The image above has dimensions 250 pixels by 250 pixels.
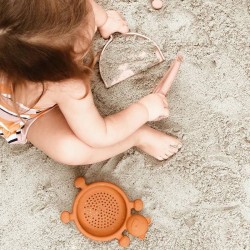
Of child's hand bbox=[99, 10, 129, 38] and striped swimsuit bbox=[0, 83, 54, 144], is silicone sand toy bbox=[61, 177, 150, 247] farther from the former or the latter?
child's hand bbox=[99, 10, 129, 38]

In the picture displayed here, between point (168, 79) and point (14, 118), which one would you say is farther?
point (168, 79)

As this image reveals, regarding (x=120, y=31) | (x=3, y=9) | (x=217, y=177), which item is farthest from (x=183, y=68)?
(x=3, y=9)

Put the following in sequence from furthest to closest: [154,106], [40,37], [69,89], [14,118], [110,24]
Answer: [110,24]
[154,106]
[14,118]
[69,89]
[40,37]

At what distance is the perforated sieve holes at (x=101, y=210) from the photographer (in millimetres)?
1190

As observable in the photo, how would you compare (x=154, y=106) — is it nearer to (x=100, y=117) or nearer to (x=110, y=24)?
(x=100, y=117)

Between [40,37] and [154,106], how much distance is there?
472 mm

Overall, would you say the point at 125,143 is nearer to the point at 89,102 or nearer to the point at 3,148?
the point at 89,102

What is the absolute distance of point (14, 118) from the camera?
1053 millimetres

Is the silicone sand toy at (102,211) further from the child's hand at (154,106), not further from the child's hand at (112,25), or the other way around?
the child's hand at (112,25)

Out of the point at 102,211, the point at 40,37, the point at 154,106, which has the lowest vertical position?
the point at 102,211

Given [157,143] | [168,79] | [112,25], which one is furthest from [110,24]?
[157,143]

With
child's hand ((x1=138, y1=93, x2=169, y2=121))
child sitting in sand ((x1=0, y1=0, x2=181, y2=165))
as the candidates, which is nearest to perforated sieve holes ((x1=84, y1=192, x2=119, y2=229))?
child sitting in sand ((x1=0, y1=0, x2=181, y2=165))

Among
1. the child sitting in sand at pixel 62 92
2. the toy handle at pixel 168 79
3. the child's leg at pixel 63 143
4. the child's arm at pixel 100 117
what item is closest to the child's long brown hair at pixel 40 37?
the child sitting in sand at pixel 62 92

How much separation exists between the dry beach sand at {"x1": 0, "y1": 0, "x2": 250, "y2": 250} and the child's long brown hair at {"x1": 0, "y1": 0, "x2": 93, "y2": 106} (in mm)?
464
